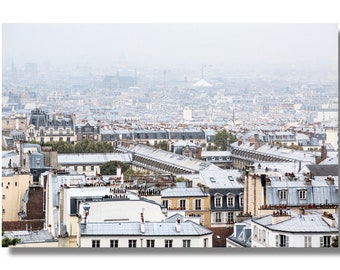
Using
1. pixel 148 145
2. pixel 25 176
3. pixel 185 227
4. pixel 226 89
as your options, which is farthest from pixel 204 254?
pixel 148 145

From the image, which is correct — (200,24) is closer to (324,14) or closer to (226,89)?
(324,14)

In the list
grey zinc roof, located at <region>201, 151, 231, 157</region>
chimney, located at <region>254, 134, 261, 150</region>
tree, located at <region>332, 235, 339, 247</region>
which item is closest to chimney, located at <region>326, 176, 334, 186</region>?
tree, located at <region>332, 235, 339, 247</region>

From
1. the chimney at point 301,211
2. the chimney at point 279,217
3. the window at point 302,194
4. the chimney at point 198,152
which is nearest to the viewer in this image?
the chimney at point 279,217

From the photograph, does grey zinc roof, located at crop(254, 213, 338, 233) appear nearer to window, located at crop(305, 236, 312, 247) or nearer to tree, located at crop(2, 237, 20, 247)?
window, located at crop(305, 236, 312, 247)

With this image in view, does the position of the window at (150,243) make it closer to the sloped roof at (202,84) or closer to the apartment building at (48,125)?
the sloped roof at (202,84)

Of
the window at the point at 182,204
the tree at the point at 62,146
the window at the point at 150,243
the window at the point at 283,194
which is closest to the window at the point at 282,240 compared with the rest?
the window at the point at 150,243
